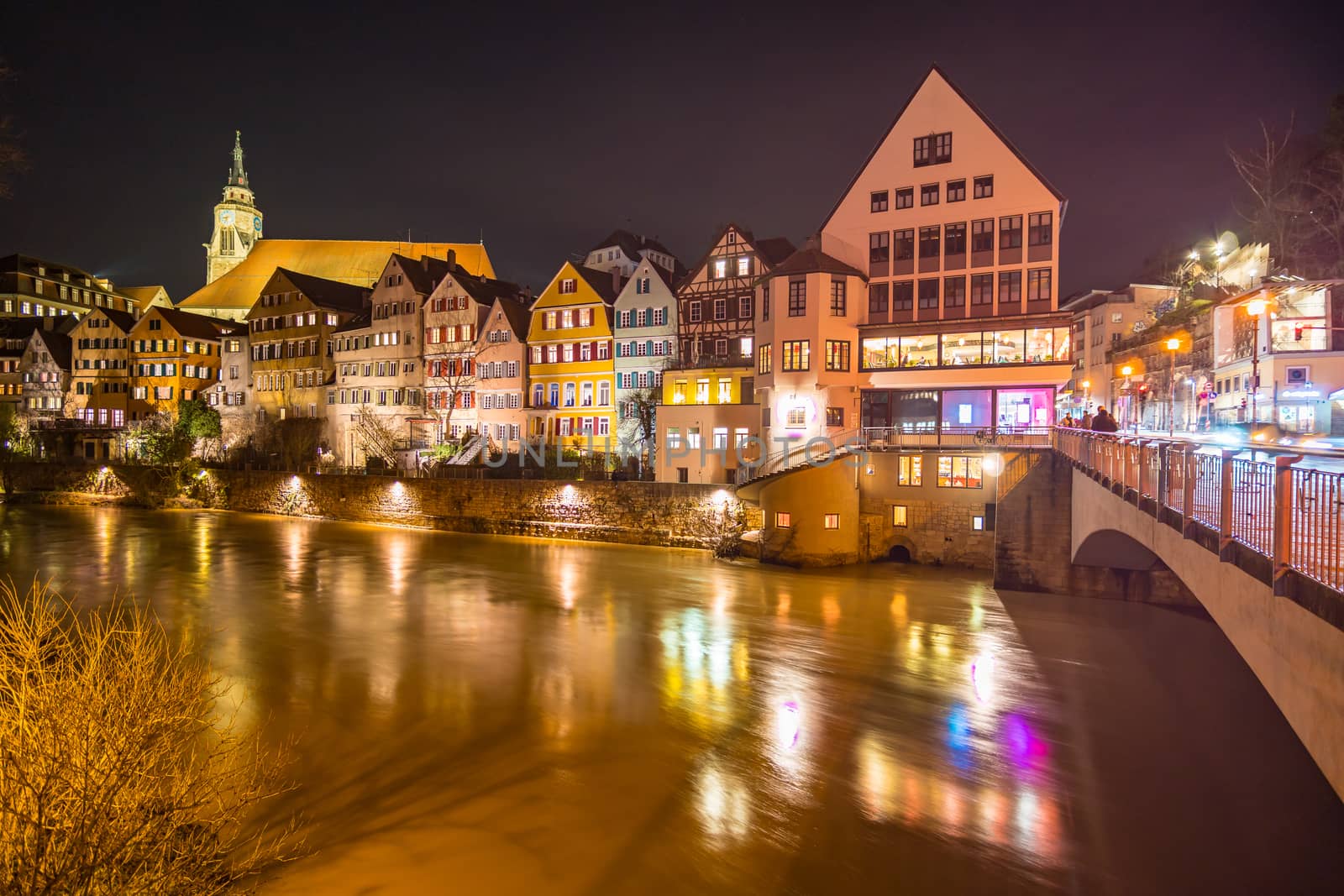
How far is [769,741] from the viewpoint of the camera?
14.4m

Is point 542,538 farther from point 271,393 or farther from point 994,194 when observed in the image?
point 271,393

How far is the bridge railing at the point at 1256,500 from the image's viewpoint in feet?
20.5

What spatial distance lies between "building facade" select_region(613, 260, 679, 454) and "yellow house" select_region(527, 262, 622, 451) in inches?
43.8

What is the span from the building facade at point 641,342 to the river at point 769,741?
58.1 feet

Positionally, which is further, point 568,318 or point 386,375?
point 386,375

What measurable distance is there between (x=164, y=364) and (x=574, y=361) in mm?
42550

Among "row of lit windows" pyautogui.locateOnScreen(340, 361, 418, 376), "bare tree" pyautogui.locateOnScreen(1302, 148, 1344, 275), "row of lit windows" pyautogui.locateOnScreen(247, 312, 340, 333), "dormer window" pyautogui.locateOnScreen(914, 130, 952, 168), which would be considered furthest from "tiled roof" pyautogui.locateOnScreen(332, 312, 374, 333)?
"bare tree" pyautogui.locateOnScreen(1302, 148, 1344, 275)

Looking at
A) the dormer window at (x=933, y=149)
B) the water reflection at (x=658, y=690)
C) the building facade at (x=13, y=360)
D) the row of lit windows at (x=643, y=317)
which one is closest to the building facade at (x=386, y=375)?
the row of lit windows at (x=643, y=317)

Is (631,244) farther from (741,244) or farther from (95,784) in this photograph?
(95,784)

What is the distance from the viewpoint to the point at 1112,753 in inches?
557

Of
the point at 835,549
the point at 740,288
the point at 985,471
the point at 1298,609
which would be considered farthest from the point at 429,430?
the point at 1298,609

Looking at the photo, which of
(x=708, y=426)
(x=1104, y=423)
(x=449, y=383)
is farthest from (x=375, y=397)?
(x=1104, y=423)

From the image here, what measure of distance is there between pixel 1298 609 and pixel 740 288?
3519 centimetres

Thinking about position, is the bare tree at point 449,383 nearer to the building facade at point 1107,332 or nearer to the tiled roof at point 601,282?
the tiled roof at point 601,282
